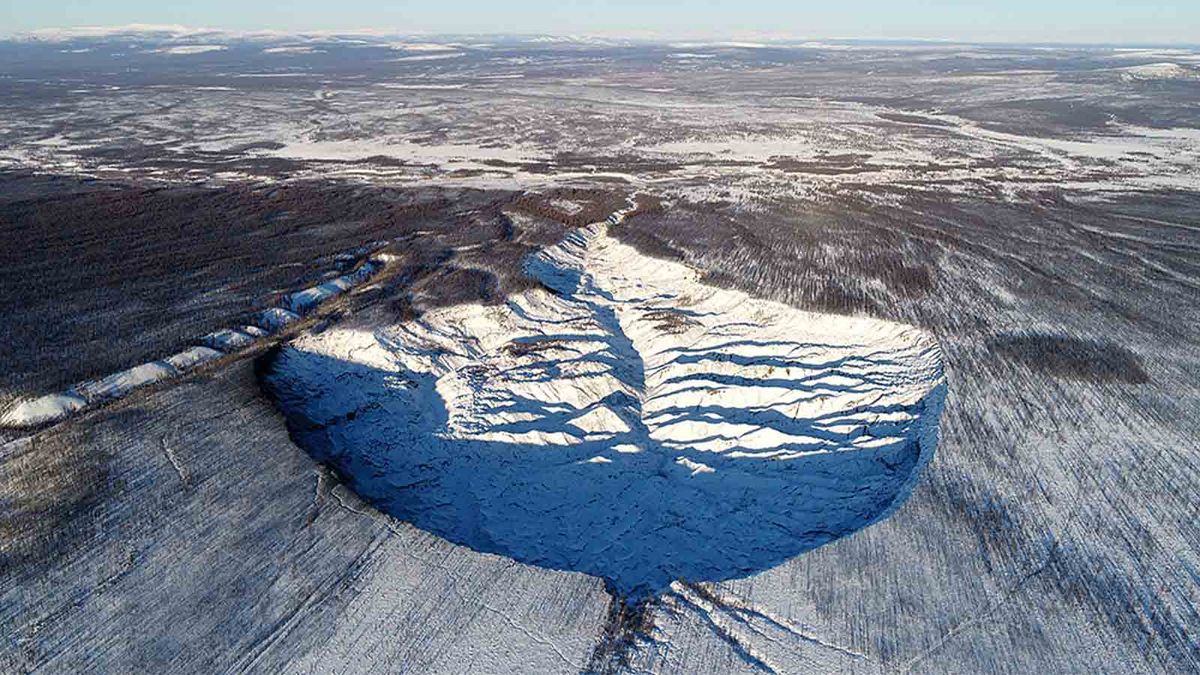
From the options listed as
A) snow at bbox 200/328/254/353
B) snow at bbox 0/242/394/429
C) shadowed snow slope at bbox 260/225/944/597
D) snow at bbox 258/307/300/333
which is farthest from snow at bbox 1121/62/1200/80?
snow at bbox 200/328/254/353

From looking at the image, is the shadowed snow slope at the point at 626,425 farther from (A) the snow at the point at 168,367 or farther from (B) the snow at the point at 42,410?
(B) the snow at the point at 42,410

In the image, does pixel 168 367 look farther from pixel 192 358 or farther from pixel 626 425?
pixel 626 425

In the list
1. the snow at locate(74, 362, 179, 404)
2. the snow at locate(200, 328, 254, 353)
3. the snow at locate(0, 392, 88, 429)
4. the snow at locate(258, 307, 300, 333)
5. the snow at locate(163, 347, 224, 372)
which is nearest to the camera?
the snow at locate(0, 392, 88, 429)

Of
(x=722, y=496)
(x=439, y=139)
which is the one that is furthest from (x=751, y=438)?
(x=439, y=139)

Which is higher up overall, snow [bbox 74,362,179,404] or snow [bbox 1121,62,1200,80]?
snow [bbox 1121,62,1200,80]

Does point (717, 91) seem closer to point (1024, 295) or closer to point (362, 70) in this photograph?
point (362, 70)

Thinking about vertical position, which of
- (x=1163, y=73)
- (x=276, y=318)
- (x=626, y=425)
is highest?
(x=1163, y=73)

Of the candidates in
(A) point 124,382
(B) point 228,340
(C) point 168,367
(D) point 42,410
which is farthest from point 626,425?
(D) point 42,410

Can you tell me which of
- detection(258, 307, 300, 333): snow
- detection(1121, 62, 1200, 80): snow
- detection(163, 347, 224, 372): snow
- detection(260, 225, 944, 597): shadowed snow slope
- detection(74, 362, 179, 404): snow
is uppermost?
detection(1121, 62, 1200, 80): snow

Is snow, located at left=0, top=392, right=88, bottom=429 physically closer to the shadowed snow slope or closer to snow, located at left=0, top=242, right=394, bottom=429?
snow, located at left=0, top=242, right=394, bottom=429
